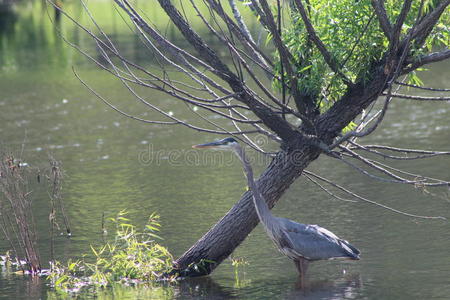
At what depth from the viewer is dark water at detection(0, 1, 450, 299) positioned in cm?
782

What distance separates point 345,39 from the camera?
7.45 m

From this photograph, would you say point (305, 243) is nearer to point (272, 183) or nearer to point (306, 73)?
point (272, 183)

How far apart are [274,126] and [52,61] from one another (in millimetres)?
23177

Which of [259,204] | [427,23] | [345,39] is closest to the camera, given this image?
[427,23]

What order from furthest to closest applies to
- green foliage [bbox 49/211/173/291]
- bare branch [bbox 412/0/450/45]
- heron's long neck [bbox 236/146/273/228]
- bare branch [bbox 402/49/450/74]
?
green foliage [bbox 49/211/173/291] → heron's long neck [bbox 236/146/273/228] → bare branch [bbox 402/49/450/74] → bare branch [bbox 412/0/450/45]

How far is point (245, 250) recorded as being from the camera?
29.7ft

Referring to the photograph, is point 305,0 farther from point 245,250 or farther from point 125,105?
point 125,105

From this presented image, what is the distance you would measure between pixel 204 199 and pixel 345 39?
471cm

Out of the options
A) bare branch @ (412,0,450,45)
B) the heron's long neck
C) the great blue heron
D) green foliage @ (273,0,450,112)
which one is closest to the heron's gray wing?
the great blue heron

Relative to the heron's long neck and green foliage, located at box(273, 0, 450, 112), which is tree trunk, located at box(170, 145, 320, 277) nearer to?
the heron's long neck

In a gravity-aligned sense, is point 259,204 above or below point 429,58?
below

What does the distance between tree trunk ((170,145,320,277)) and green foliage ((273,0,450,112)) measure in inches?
28.5

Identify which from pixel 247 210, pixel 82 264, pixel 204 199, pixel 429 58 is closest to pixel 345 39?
pixel 429 58

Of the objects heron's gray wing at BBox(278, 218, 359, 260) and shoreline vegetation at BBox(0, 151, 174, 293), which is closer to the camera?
heron's gray wing at BBox(278, 218, 359, 260)
